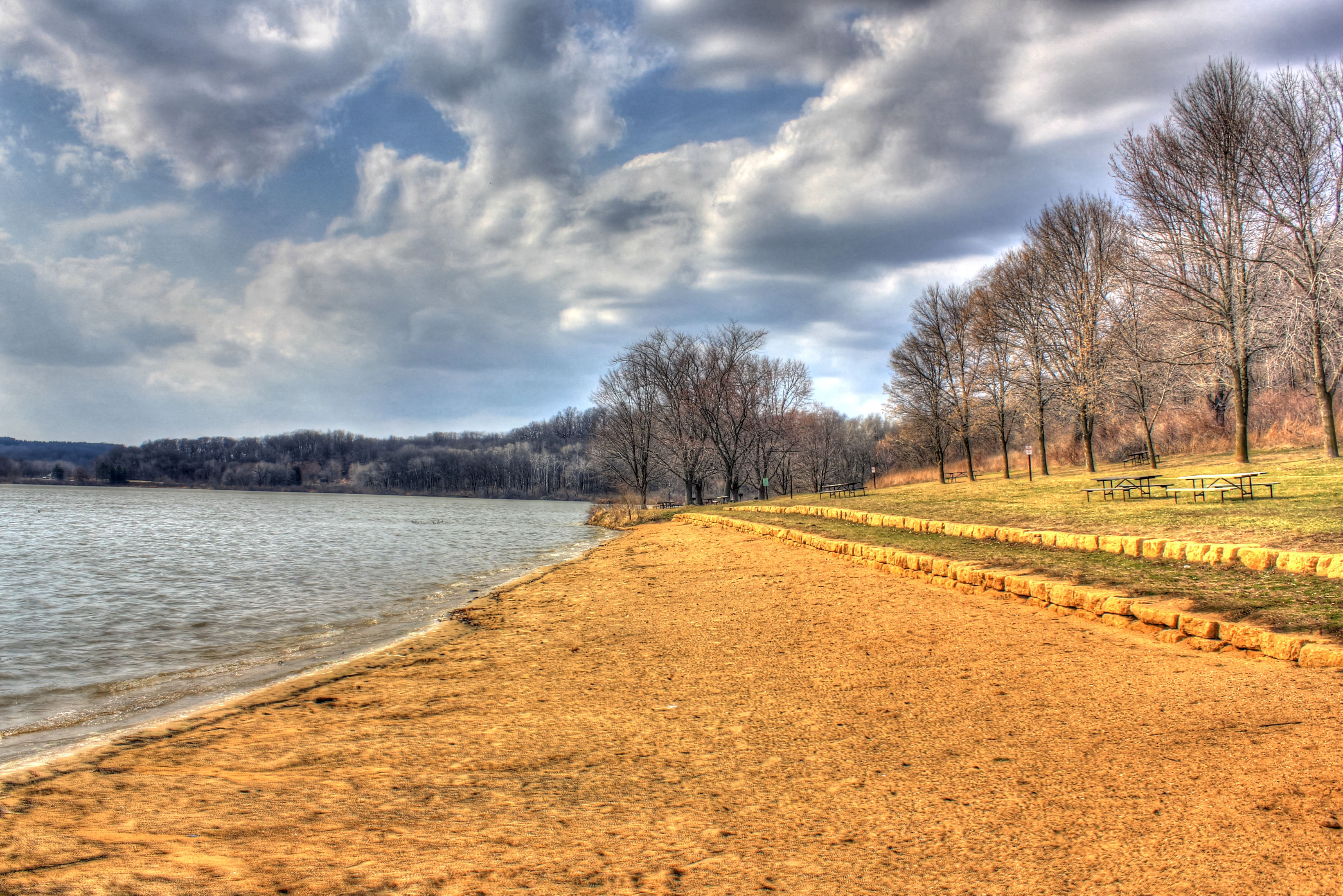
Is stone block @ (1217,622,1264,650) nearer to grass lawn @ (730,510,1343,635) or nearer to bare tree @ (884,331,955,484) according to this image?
grass lawn @ (730,510,1343,635)

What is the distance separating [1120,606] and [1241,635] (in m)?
1.40

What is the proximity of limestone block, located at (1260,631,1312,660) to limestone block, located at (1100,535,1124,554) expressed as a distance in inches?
179

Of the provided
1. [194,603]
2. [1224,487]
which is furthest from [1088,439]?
[194,603]

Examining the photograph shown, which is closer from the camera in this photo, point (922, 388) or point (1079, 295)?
point (1079, 295)

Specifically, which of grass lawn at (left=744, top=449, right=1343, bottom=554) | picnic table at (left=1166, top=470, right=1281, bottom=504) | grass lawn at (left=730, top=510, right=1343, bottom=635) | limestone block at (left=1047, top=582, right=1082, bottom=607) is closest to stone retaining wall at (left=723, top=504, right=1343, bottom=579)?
grass lawn at (left=730, top=510, right=1343, bottom=635)

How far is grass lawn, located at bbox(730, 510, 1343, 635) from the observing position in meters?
6.29

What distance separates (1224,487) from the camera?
15.4 meters

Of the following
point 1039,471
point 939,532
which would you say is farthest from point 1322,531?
point 1039,471

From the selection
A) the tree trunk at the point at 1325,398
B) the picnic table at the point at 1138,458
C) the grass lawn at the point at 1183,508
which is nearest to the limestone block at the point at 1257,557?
the grass lawn at the point at 1183,508

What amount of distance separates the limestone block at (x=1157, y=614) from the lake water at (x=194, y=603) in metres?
9.36

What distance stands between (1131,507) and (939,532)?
4.41 m

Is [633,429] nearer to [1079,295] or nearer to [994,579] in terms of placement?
[1079,295]

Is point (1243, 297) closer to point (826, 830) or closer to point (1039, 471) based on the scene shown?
point (1039, 471)

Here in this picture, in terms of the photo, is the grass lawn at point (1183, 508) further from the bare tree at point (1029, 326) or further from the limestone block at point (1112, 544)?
the bare tree at point (1029, 326)
